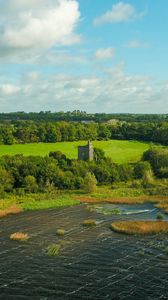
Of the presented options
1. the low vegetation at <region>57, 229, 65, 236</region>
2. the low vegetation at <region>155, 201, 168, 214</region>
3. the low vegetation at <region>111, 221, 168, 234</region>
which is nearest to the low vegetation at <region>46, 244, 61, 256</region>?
the low vegetation at <region>57, 229, 65, 236</region>

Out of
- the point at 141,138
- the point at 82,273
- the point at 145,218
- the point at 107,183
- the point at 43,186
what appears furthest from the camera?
the point at 141,138

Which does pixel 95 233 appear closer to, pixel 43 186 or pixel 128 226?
pixel 128 226

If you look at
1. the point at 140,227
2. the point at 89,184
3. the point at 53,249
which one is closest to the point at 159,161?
the point at 89,184

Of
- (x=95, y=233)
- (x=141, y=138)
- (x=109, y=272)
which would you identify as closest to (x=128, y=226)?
(x=95, y=233)

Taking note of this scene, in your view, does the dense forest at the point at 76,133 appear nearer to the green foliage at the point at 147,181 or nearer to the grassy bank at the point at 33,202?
the green foliage at the point at 147,181

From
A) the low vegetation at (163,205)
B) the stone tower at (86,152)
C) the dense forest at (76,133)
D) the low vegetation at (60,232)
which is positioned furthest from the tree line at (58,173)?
the dense forest at (76,133)

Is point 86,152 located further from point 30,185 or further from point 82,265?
point 82,265
